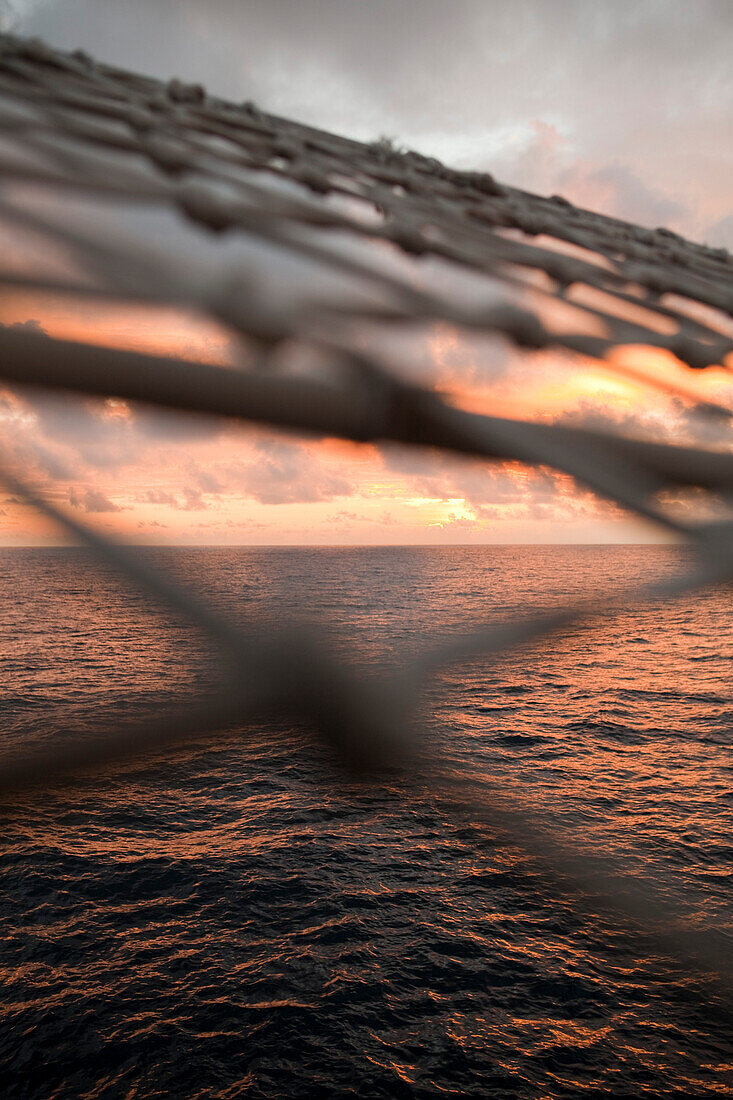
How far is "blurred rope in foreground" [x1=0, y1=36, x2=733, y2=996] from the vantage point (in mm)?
699

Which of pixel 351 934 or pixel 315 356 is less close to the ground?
pixel 315 356

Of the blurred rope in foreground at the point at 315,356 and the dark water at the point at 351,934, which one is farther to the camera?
the dark water at the point at 351,934

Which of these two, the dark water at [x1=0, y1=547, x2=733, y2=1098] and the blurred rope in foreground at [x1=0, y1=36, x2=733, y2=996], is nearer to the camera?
the blurred rope in foreground at [x1=0, y1=36, x2=733, y2=996]

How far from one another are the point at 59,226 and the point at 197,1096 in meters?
15.6

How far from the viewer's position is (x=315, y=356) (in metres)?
0.83

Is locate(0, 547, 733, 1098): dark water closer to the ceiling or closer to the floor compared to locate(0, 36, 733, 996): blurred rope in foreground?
closer to the floor

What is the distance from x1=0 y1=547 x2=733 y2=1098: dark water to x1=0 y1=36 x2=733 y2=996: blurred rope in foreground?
0.34 feet

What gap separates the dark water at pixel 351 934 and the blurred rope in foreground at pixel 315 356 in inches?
4.0

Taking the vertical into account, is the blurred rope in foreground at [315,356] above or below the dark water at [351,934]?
above

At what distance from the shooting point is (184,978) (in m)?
14.4

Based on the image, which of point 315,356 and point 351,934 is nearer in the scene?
point 315,356

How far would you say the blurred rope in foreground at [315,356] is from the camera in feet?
2.29

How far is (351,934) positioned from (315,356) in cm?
1740

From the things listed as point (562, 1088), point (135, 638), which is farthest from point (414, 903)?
point (135, 638)
